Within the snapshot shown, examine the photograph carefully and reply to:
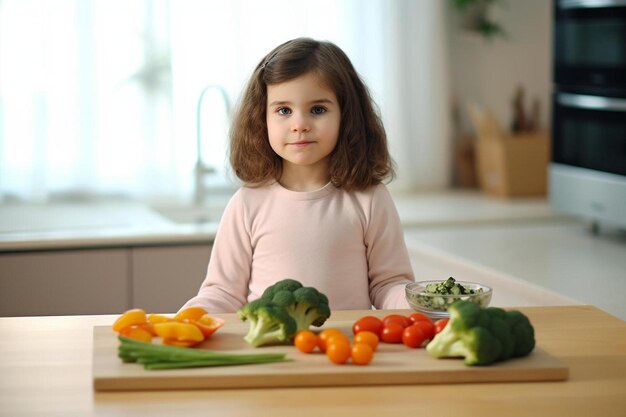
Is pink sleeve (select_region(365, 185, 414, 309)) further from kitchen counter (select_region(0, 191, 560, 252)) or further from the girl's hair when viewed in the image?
kitchen counter (select_region(0, 191, 560, 252))

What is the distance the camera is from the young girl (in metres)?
1.91

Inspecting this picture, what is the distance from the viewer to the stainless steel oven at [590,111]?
2.93m

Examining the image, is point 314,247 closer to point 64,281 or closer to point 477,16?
point 64,281

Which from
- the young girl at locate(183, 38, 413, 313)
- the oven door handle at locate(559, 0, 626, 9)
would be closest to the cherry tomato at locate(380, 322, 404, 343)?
the young girl at locate(183, 38, 413, 313)

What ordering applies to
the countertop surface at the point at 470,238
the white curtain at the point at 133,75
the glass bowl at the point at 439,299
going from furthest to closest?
the white curtain at the point at 133,75, the countertop surface at the point at 470,238, the glass bowl at the point at 439,299

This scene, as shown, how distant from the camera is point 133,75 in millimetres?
3811

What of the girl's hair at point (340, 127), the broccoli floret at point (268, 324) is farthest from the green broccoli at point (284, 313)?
the girl's hair at point (340, 127)

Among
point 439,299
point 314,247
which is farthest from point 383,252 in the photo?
point 439,299

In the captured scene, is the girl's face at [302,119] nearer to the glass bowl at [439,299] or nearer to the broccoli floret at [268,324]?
the glass bowl at [439,299]

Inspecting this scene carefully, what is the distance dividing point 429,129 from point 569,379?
2.86 metres

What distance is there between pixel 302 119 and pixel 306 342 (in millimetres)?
608

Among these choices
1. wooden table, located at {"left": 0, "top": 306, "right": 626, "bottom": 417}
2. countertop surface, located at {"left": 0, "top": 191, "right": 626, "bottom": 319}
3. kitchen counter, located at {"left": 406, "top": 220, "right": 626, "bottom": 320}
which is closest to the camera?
wooden table, located at {"left": 0, "top": 306, "right": 626, "bottom": 417}

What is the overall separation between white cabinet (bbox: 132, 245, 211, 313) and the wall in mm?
1603

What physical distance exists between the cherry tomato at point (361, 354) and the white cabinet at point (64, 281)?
1.78 metres
